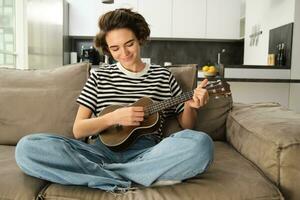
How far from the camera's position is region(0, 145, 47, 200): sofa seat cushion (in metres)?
0.95

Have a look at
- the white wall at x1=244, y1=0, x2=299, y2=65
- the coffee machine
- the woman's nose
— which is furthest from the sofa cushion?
the coffee machine

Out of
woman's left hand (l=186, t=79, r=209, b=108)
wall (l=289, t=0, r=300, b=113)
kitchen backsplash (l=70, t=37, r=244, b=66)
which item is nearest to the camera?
woman's left hand (l=186, t=79, r=209, b=108)

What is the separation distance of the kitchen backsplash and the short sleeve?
3493mm

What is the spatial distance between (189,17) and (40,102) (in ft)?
10.9

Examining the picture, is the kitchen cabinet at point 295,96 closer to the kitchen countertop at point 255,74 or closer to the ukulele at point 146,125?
the kitchen countertop at point 255,74

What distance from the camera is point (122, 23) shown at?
4.34 feet

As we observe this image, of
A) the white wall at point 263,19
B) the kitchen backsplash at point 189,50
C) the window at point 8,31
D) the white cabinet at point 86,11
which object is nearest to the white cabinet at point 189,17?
the kitchen backsplash at point 189,50

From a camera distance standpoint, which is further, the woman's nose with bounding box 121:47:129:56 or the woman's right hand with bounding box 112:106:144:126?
the woman's nose with bounding box 121:47:129:56

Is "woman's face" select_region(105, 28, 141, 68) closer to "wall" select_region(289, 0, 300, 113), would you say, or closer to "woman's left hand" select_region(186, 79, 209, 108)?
"woman's left hand" select_region(186, 79, 209, 108)

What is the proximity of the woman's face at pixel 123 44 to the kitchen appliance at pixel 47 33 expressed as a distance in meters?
2.07

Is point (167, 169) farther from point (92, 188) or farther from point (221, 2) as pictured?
point (221, 2)

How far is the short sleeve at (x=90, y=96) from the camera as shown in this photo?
1.31m

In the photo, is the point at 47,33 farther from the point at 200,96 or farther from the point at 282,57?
the point at 200,96

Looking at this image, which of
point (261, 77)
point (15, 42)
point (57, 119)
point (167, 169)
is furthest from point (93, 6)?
point (167, 169)
